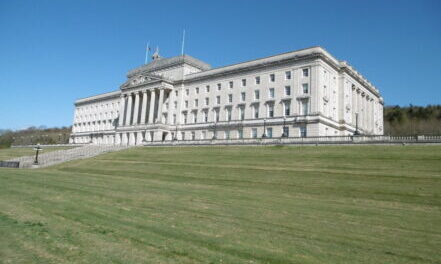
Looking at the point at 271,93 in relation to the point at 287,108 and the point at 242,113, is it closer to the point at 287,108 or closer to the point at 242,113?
the point at 287,108

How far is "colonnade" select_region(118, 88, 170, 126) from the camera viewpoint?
81.1 meters

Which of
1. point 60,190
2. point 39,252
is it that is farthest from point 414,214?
point 60,190

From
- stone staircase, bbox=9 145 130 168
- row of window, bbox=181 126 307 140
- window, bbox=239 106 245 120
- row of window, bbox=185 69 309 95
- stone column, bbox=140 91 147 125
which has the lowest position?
stone staircase, bbox=9 145 130 168

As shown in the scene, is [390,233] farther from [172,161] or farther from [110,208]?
[172,161]

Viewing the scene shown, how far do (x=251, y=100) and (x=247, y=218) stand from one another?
2139 inches

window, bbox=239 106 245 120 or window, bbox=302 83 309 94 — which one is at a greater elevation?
window, bbox=302 83 309 94

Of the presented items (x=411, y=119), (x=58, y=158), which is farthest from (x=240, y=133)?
(x=411, y=119)

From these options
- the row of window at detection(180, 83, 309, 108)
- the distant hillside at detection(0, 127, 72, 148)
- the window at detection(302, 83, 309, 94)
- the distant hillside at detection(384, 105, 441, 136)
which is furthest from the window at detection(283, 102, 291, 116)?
the distant hillside at detection(0, 127, 72, 148)

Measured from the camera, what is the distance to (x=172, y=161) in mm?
41531

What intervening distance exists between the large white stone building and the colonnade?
0.79ft

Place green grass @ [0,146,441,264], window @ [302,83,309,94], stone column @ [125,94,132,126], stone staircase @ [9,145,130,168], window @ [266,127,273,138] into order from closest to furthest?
green grass @ [0,146,441,264] < stone staircase @ [9,145,130,168] < window @ [302,83,309,94] < window @ [266,127,273,138] < stone column @ [125,94,132,126]

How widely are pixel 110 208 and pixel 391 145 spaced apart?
31680mm

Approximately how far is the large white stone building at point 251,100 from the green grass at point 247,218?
1053 inches

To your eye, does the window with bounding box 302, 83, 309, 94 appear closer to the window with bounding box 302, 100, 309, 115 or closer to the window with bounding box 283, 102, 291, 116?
the window with bounding box 302, 100, 309, 115
